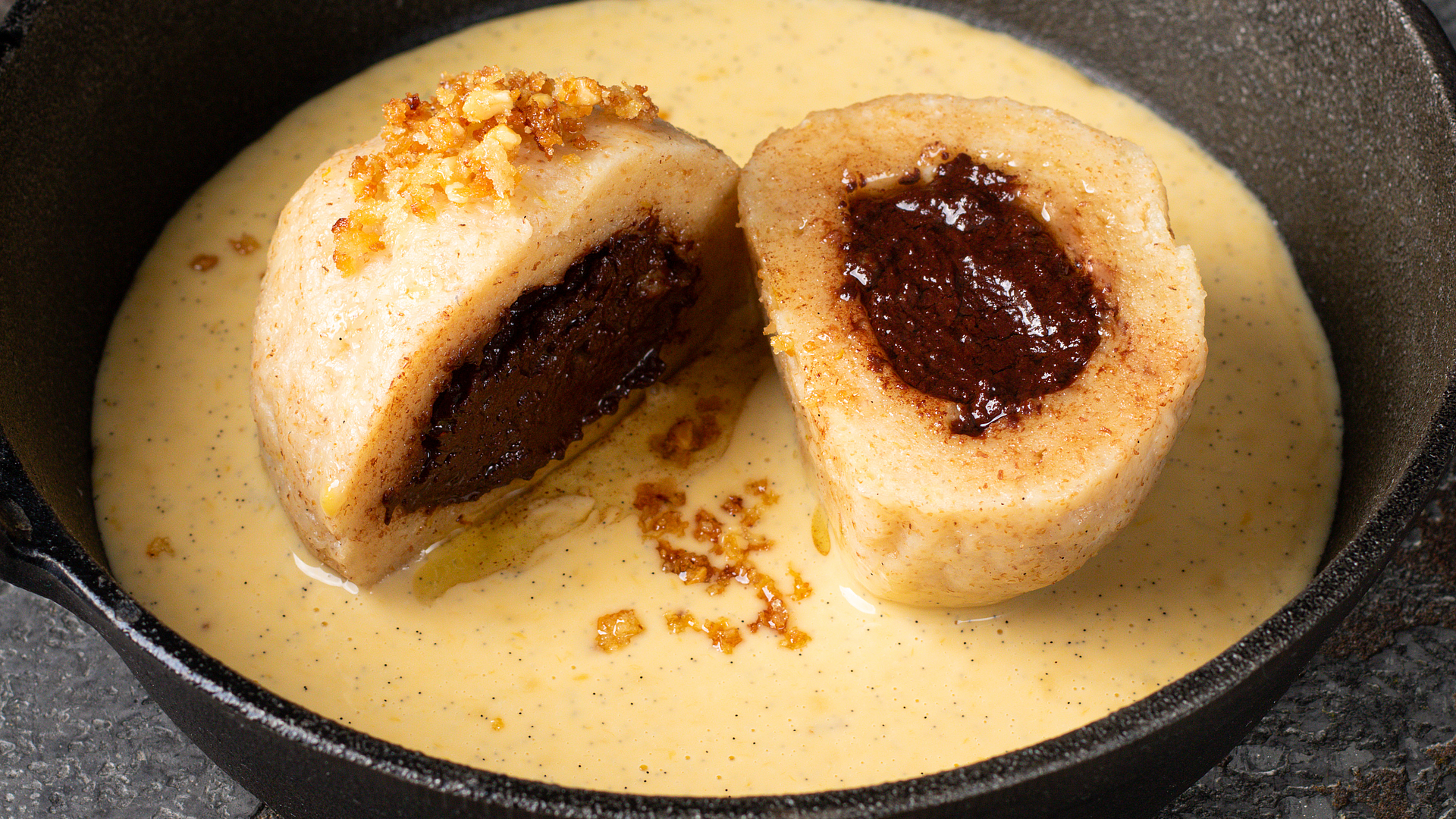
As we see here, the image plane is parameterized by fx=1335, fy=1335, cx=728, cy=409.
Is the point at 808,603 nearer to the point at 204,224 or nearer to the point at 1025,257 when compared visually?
the point at 1025,257

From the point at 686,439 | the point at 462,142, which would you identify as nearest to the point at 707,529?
the point at 686,439

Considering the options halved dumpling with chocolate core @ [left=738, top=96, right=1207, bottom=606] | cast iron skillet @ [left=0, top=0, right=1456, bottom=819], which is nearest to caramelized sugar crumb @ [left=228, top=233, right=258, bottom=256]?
cast iron skillet @ [left=0, top=0, right=1456, bottom=819]

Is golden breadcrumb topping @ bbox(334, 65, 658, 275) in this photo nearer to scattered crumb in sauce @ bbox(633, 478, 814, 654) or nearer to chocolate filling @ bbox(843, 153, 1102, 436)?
chocolate filling @ bbox(843, 153, 1102, 436)

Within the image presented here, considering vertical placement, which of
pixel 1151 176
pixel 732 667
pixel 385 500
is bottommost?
pixel 732 667

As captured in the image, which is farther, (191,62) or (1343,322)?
(191,62)

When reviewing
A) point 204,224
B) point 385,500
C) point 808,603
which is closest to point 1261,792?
point 808,603

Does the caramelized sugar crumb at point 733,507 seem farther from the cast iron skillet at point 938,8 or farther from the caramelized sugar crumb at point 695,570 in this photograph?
the cast iron skillet at point 938,8

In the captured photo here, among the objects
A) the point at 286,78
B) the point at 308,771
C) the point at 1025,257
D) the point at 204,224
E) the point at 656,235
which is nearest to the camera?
the point at 308,771
